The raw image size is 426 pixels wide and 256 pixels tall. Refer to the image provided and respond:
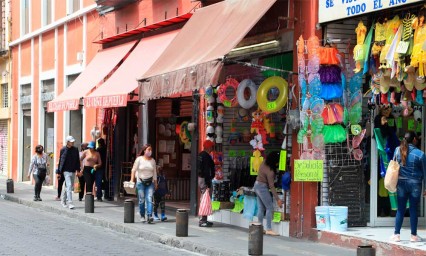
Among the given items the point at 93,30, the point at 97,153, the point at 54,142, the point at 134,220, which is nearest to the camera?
the point at 134,220

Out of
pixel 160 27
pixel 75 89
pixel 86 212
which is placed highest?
pixel 160 27

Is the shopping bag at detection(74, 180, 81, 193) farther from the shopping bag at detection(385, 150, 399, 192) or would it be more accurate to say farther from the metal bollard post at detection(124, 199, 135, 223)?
the shopping bag at detection(385, 150, 399, 192)

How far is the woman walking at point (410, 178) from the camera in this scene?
12297mm

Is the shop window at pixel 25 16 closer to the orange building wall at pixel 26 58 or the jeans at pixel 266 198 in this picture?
the orange building wall at pixel 26 58

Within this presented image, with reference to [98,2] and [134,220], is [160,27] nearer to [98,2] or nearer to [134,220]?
[98,2]

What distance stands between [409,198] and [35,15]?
74.3ft

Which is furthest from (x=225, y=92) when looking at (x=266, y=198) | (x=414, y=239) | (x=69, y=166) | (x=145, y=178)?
(x=414, y=239)

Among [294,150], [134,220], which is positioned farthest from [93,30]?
[294,150]

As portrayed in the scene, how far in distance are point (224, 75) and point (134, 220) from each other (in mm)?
3808

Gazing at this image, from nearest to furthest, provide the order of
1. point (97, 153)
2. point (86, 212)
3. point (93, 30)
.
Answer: point (86, 212) < point (97, 153) < point (93, 30)

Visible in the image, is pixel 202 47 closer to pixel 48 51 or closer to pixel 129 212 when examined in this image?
pixel 129 212

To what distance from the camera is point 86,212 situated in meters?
19.5

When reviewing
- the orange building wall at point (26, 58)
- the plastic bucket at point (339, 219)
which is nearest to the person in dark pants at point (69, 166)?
the plastic bucket at point (339, 219)

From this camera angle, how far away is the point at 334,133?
13867 mm
